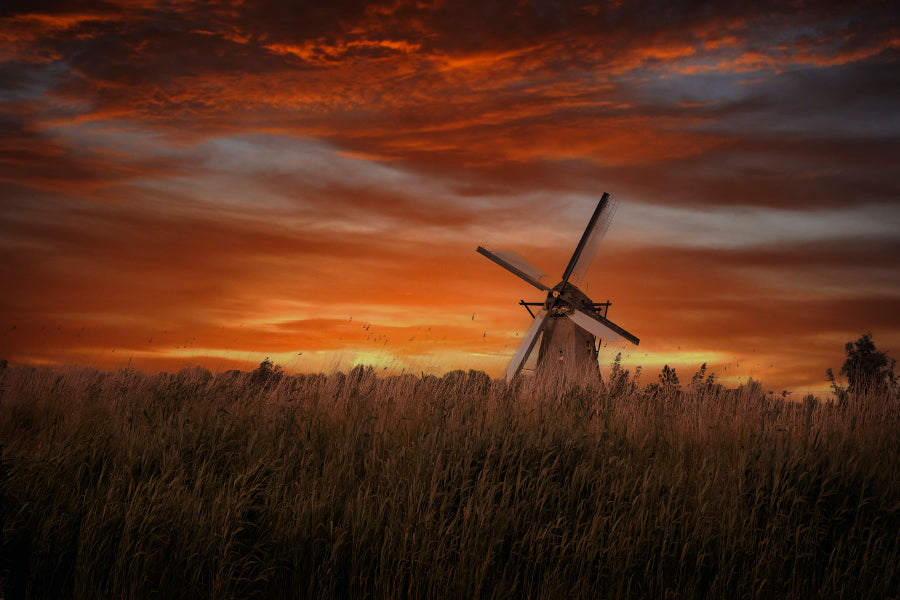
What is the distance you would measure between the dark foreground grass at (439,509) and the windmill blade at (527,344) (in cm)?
1384

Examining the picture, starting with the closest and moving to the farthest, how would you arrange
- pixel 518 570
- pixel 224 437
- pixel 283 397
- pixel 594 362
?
pixel 518 570 → pixel 224 437 → pixel 283 397 → pixel 594 362

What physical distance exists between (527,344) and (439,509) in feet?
56.2

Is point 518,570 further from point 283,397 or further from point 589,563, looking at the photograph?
point 283,397

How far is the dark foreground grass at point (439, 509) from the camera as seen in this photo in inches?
203

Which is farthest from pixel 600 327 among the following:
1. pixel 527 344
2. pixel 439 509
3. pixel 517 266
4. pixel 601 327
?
pixel 439 509

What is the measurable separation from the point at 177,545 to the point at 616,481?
406 centimetres

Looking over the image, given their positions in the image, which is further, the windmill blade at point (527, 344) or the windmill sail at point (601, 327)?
the windmill blade at point (527, 344)

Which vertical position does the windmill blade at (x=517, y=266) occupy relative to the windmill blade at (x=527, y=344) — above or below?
above

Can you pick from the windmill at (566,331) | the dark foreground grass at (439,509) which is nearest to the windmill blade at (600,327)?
A: the windmill at (566,331)

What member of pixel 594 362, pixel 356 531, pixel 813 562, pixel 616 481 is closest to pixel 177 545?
pixel 356 531

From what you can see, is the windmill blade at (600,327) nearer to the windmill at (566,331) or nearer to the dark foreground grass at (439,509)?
the windmill at (566,331)

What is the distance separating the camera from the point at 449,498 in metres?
5.74

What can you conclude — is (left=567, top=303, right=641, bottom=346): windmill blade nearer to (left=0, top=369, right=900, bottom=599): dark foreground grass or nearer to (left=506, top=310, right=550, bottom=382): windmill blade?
(left=506, top=310, right=550, bottom=382): windmill blade

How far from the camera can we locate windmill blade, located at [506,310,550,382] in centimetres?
2242
